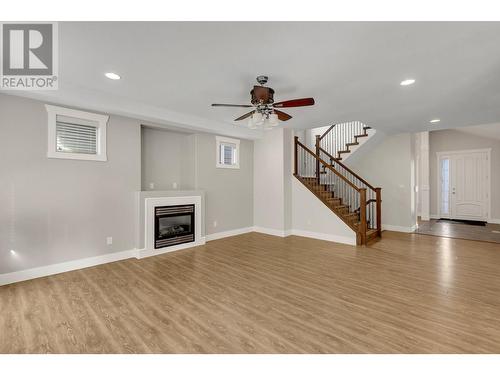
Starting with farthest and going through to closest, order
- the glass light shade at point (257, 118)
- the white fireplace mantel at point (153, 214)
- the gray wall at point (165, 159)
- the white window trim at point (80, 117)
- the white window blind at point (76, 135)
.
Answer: the gray wall at point (165, 159) → the white fireplace mantel at point (153, 214) → the white window blind at point (76, 135) → the white window trim at point (80, 117) → the glass light shade at point (257, 118)

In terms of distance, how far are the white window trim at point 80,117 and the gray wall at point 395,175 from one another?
654cm

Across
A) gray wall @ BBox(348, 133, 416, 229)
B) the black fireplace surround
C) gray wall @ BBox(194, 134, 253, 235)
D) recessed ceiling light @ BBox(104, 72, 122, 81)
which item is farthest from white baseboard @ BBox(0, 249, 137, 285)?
gray wall @ BBox(348, 133, 416, 229)

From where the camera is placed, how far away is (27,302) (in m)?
2.78

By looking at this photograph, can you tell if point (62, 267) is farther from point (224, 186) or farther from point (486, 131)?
point (486, 131)

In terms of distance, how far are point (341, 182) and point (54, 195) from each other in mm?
6413

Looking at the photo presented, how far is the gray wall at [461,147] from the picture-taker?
7.91 m

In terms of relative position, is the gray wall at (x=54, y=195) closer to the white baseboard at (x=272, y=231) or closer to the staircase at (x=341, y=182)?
the white baseboard at (x=272, y=231)

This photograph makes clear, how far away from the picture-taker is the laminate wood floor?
2051mm

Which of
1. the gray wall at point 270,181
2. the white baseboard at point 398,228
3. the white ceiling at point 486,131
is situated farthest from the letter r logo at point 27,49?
the white ceiling at point 486,131

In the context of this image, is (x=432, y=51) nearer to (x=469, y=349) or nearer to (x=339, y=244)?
(x=469, y=349)

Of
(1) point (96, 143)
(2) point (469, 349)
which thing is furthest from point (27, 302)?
(2) point (469, 349)

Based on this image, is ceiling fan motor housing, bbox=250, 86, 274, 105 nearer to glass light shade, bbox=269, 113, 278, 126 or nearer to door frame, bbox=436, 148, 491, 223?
glass light shade, bbox=269, 113, 278, 126

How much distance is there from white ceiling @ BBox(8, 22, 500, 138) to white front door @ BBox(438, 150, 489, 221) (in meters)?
4.70
